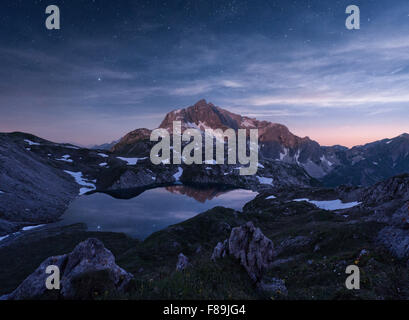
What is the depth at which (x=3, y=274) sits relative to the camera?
→ 134 feet

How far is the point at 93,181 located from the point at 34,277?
176694 mm

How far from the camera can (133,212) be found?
103688 millimetres

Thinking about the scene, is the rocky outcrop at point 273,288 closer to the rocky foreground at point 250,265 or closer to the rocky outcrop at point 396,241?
the rocky foreground at point 250,265

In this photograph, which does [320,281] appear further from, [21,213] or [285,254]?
[21,213]

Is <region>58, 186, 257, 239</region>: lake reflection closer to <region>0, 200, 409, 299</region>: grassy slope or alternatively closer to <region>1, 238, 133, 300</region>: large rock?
<region>0, 200, 409, 299</region>: grassy slope

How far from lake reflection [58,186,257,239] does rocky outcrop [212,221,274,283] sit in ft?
202

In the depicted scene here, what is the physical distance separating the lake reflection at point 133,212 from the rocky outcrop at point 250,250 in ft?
202

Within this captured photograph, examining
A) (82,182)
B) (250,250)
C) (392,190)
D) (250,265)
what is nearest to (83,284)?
(250,265)

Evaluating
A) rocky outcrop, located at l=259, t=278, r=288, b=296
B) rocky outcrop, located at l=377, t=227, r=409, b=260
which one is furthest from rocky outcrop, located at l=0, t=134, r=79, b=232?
rocky outcrop, located at l=377, t=227, r=409, b=260

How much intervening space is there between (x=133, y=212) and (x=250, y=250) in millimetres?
98906

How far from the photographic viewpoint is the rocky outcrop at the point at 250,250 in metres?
14.4

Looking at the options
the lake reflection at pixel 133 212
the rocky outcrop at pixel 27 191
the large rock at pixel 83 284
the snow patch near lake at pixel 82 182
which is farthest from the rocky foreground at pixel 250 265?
the snow patch near lake at pixel 82 182

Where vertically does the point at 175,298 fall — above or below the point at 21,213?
above
